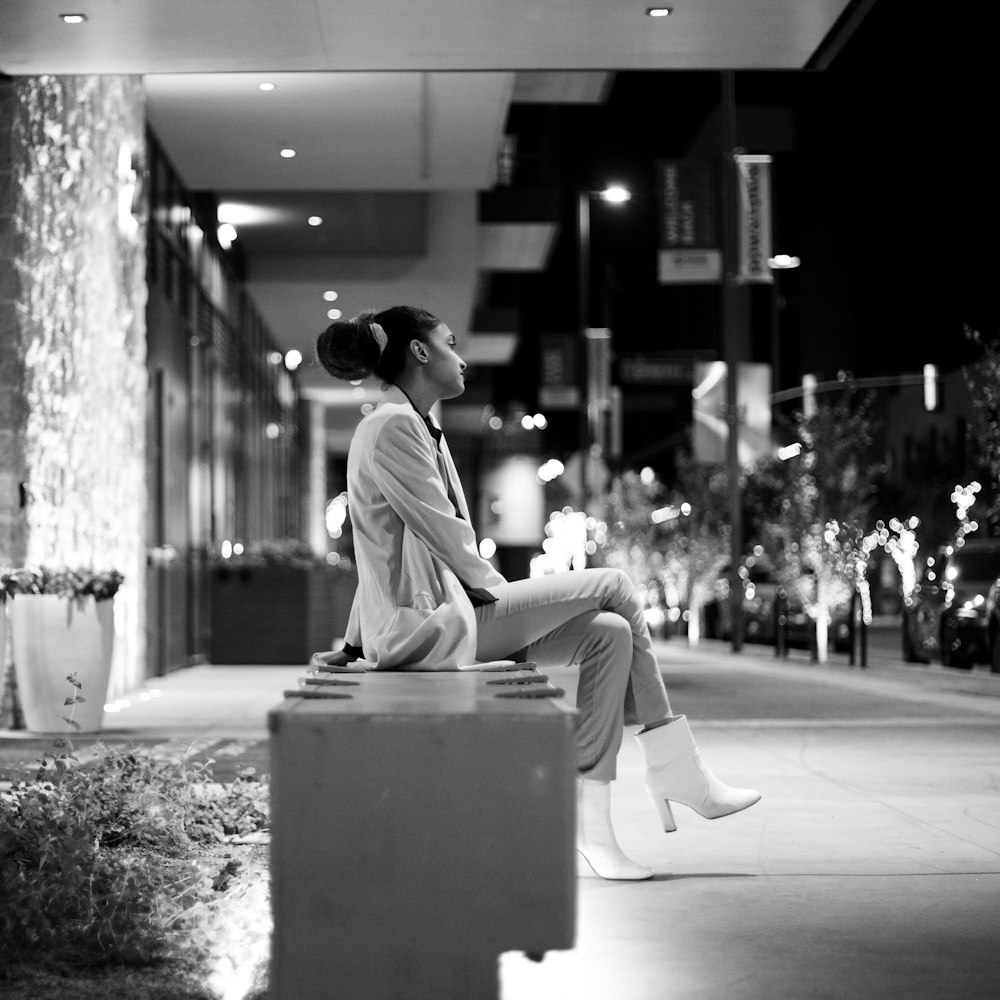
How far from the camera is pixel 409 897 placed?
132 inches

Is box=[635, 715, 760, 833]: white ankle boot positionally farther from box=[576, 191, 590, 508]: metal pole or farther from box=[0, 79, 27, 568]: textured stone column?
box=[576, 191, 590, 508]: metal pole

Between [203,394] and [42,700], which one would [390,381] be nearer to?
[42,700]

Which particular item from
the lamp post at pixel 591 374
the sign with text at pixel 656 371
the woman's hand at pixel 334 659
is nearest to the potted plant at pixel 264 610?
the woman's hand at pixel 334 659

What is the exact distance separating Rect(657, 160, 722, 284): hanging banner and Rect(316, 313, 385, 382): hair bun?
2087 centimetres

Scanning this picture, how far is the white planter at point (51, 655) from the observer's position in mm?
10594

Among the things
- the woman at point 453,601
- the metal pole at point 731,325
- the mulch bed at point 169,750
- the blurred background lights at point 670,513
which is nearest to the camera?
the woman at point 453,601

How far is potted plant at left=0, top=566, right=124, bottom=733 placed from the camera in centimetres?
1059

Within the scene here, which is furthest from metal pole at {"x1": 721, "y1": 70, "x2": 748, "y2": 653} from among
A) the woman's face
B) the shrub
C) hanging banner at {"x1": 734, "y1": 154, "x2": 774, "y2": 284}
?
the woman's face

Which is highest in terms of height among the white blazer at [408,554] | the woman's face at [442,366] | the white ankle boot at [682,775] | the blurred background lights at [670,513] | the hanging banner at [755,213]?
the hanging banner at [755,213]

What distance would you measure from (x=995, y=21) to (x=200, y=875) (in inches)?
1471

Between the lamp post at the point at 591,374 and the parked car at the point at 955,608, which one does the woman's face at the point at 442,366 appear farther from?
the lamp post at the point at 591,374

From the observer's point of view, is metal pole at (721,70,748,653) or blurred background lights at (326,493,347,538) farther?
metal pole at (721,70,748,653)

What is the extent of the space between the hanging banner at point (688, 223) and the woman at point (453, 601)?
20806mm

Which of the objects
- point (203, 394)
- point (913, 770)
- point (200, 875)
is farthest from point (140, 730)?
point (203, 394)
